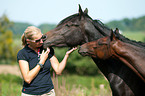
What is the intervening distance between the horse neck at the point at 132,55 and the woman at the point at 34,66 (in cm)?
135

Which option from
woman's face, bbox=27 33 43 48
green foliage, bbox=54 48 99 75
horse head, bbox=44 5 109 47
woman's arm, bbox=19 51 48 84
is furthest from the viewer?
green foliage, bbox=54 48 99 75

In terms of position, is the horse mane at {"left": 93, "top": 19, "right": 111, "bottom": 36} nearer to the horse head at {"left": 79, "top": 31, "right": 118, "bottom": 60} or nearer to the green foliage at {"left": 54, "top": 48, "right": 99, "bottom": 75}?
the horse head at {"left": 79, "top": 31, "right": 118, "bottom": 60}

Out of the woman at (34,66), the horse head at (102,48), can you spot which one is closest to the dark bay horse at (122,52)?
the horse head at (102,48)

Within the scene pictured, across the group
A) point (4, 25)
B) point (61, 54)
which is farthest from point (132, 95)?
point (4, 25)

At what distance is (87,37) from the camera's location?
12.5ft

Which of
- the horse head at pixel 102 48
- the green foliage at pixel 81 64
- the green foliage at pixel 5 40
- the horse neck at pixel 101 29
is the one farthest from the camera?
the green foliage at pixel 5 40

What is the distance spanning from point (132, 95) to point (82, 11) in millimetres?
1978

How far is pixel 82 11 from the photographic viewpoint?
12.4 ft

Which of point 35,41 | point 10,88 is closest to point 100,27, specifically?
point 35,41

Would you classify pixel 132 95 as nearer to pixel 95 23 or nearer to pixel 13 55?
pixel 95 23

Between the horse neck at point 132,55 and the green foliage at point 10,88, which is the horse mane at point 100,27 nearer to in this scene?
the horse neck at point 132,55

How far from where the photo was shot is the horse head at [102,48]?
286 centimetres

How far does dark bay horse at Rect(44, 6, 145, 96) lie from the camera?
3.25 meters

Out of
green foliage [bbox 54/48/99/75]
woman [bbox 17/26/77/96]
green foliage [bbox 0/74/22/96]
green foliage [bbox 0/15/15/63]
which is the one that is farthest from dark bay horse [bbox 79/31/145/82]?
green foliage [bbox 0/15/15/63]
